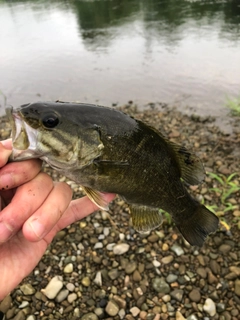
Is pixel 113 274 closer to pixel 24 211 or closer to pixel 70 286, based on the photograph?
pixel 70 286

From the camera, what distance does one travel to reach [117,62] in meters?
12.9

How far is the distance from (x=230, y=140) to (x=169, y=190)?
17.3 feet

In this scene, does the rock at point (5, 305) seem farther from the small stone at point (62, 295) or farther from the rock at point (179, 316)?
the rock at point (179, 316)

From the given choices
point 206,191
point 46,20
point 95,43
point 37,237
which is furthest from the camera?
point 46,20

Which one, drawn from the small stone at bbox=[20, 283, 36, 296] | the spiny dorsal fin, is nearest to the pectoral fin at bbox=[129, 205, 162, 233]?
the spiny dorsal fin

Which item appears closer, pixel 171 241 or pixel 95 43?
pixel 171 241

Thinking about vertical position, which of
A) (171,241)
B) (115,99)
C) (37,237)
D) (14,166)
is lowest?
(115,99)

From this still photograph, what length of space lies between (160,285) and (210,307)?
63 centimetres

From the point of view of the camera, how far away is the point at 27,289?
3811 millimetres

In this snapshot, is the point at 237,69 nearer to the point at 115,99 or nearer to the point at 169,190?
the point at 115,99

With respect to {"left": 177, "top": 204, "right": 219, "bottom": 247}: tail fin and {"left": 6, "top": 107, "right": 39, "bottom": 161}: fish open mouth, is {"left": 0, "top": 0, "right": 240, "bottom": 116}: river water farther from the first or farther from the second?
{"left": 6, "top": 107, "right": 39, "bottom": 161}: fish open mouth

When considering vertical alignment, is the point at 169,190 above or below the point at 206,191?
above

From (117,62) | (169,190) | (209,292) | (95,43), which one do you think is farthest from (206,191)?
(95,43)

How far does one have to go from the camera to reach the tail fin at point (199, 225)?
2.78m
